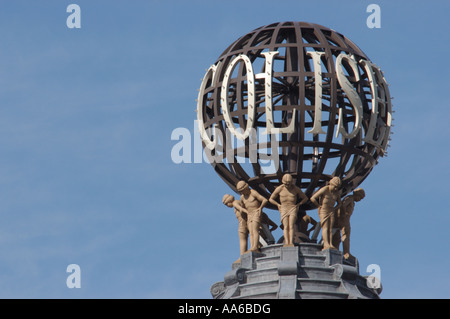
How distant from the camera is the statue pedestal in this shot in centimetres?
7294

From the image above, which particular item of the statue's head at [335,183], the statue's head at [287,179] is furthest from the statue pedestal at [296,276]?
the statue's head at [287,179]

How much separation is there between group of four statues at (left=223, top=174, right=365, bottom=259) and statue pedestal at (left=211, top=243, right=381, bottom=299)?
0.63m

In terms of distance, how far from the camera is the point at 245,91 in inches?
3162

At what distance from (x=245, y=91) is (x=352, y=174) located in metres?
7.49

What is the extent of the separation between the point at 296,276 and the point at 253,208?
4585mm

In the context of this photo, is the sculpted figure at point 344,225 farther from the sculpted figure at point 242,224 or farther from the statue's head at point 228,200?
the statue's head at point 228,200

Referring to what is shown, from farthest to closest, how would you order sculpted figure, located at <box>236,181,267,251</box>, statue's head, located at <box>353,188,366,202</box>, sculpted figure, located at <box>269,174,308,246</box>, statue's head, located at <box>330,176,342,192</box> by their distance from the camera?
statue's head, located at <box>353,188,366,202</box> → sculpted figure, located at <box>236,181,267,251</box> → statue's head, located at <box>330,176,342,192</box> → sculpted figure, located at <box>269,174,308,246</box>

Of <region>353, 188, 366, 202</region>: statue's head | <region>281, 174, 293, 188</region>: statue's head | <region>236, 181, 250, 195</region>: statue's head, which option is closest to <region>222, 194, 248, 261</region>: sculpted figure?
<region>236, 181, 250, 195</region>: statue's head

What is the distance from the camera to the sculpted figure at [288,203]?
7500cm

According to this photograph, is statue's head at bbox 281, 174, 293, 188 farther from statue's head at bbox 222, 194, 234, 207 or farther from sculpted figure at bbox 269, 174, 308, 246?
statue's head at bbox 222, 194, 234, 207

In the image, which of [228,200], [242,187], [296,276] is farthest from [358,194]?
[228,200]

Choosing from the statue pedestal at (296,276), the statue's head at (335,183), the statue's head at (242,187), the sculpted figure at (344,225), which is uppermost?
the statue's head at (242,187)

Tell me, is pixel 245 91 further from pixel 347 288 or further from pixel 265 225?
pixel 347 288

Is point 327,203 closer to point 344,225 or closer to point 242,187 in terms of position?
point 344,225
